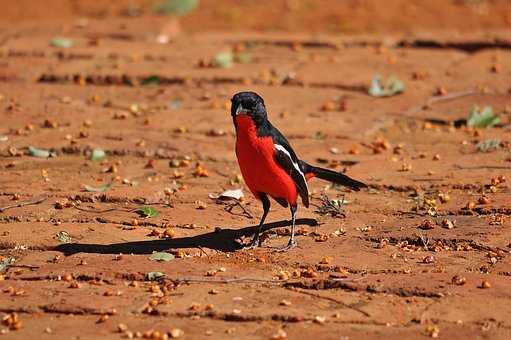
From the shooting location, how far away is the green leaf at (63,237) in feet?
22.0

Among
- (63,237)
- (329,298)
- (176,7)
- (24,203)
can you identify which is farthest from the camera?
(176,7)

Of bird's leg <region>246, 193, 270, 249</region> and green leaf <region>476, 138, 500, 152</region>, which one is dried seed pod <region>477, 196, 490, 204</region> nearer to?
green leaf <region>476, 138, 500, 152</region>

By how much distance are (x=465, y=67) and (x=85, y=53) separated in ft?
12.0

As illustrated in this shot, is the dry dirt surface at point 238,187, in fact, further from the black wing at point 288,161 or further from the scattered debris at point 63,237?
the black wing at point 288,161

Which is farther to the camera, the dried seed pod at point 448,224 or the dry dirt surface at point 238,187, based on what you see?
the dried seed pod at point 448,224

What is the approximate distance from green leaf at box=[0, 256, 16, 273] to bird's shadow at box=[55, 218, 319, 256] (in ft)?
0.93

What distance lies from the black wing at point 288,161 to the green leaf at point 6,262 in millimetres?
1562

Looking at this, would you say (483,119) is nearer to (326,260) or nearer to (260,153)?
(260,153)

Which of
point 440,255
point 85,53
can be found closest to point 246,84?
point 85,53

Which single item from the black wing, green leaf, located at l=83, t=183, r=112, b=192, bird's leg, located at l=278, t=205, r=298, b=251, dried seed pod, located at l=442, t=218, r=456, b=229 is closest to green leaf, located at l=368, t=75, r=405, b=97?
green leaf, located at l=83, t=183, r=112, b=192

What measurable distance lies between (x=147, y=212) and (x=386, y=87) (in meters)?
3.69

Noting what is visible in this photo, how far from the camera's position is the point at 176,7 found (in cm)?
1376

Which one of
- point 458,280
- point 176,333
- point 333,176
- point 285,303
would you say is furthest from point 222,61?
point 176,333

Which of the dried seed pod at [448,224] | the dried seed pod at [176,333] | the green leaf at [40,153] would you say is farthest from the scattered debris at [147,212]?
Answer: the dried seed pod at [176,333]
